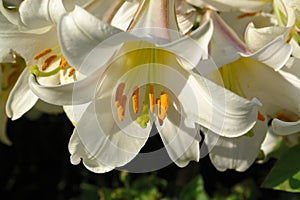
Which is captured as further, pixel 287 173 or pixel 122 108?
pixel 287 173

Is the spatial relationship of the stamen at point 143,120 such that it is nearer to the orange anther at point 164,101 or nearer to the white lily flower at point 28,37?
the orange anther at point 164,101

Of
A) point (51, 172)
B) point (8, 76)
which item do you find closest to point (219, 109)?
point (8, 76)

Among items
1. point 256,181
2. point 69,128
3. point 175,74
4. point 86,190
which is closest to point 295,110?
point 175,74

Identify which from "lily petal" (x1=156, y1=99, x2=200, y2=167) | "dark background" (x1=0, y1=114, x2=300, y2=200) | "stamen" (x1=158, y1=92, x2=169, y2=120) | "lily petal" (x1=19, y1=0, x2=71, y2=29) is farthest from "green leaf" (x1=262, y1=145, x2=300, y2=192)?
"dark background" (x1=0, y1=114, x2=300, y2=200)

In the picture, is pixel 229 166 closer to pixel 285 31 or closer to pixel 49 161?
pixel 285 31

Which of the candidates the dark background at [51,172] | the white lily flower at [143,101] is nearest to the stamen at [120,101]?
the white lily flower at [143,101]

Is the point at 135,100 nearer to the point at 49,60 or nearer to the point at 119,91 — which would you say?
the point at 119,91

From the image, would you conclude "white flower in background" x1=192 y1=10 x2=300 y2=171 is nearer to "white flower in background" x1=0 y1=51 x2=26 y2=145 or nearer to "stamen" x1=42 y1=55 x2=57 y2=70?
"stamen" x1=42 y1=55 x2=57 y2=70
